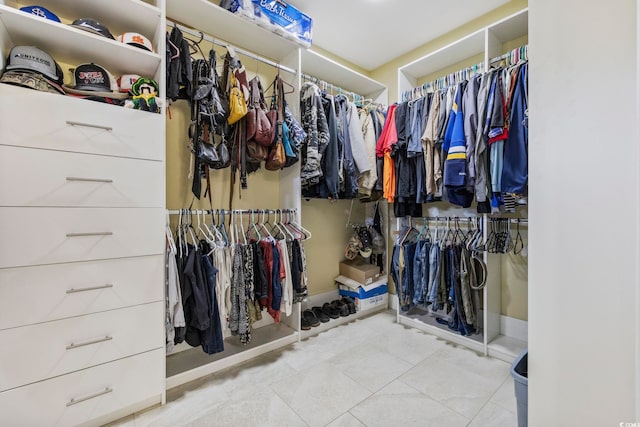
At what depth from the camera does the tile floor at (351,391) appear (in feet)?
4.63

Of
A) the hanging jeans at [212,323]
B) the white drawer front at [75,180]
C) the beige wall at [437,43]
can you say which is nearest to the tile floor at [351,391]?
the hanging jeans at [212,323]

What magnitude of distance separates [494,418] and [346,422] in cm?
80

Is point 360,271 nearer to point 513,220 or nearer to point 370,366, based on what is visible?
point 370,366

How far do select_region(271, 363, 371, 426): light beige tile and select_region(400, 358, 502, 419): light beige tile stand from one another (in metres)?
0.39

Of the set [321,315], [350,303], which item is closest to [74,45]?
[321,315]

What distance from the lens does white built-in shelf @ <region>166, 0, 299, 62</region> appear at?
1787mm

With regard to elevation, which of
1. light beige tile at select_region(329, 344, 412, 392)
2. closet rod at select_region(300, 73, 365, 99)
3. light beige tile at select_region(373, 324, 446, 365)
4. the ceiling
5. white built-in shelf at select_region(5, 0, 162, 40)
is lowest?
light beige tile at select_region(373, 324, 446, 365)

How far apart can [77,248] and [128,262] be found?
0.72ft

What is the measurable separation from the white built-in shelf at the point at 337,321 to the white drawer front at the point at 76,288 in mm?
1317

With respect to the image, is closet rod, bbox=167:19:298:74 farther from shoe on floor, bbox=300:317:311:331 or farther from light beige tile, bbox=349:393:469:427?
light beige tile, bbox=349:393:469:427

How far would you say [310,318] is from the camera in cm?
245

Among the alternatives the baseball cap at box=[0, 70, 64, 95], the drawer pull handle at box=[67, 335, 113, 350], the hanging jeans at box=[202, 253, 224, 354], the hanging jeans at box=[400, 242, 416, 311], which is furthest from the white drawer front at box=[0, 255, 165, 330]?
the hanging jeans at box=[400, 242, 416, 311]

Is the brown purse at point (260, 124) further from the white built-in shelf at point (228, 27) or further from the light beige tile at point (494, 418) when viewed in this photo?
the light beige tile at point (494, 418)
